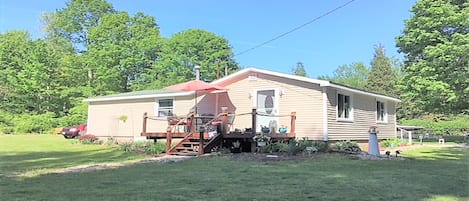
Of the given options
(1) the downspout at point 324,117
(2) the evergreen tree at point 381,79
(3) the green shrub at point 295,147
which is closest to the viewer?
(3) the green shrub at point 295,147

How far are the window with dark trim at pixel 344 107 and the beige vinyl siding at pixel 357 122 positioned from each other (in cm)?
22

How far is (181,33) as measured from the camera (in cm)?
3606

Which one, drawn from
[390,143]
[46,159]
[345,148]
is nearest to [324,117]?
[345,148]

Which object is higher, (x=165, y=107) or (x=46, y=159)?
(x=165, y=107)

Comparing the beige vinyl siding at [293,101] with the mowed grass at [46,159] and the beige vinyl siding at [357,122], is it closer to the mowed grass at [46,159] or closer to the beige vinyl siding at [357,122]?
the beige vinyl siding at [357,122]

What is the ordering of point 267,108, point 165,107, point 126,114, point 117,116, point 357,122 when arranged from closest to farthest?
point 267,108, point 357,122, point 165,107, point 126,114, point 117,116

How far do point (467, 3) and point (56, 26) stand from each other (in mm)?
31180

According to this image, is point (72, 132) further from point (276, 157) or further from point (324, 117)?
point (276, 157)

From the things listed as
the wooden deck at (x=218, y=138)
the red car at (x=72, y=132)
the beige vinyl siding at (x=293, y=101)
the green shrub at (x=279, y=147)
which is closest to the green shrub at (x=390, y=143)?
the beige vinyl siding at (x=293, y=101)

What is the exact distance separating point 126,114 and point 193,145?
823cm

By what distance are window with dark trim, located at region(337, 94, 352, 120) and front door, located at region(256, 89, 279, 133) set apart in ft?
7.77

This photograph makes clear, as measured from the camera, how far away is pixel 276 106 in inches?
602

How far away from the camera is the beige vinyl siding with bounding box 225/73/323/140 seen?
14.3 metres

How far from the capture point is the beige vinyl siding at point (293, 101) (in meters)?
14.3
